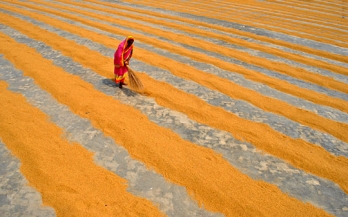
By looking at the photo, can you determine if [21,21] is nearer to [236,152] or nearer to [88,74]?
[88,74]

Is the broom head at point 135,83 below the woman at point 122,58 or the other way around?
below

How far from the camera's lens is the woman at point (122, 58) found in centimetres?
457

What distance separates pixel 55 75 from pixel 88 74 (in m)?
0.57

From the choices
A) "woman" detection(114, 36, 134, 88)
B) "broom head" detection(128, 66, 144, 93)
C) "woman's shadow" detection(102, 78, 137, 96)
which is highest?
"woman" detection(114, 36, 134, 88)

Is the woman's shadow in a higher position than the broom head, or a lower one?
lower

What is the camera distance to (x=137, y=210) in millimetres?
2502

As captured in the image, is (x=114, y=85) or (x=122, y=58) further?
(x=114, y=85)

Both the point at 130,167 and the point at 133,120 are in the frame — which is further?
the point at 133,120

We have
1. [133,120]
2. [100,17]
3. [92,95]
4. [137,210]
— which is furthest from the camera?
[100,17]

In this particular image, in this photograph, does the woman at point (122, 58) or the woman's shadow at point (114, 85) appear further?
the woman's shadow at point (114, 85)

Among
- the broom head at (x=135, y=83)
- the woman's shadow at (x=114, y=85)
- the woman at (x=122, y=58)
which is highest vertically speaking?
the woman at (x=122, y=58)

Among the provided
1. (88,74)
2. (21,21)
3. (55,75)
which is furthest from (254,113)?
(21,21)

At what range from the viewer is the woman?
457 cm

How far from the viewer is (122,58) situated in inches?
181
